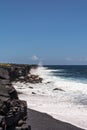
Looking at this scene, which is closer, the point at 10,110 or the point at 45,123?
the point at 10,110

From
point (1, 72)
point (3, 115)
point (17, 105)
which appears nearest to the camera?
point (3, 115)

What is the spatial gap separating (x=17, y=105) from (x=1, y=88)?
1.12m

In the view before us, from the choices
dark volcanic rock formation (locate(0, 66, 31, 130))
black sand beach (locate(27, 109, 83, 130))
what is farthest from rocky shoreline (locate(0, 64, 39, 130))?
black sand beach (locate(27, 109, 83, 130))

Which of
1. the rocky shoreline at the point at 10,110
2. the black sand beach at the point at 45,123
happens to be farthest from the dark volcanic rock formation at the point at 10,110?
the black sand beach at the point at 45,123

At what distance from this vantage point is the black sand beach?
19.6 m

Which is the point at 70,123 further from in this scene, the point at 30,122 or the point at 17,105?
the point at 17,105

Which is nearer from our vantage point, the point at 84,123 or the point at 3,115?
the point at 3,115

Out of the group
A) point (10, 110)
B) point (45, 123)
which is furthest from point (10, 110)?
point (45, 123)

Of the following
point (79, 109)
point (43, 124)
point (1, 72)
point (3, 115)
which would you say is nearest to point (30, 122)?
point (43, 124)

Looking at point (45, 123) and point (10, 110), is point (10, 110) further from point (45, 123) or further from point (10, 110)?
point (45, 123)

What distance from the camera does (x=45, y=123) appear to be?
20.6m

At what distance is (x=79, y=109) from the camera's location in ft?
87.8

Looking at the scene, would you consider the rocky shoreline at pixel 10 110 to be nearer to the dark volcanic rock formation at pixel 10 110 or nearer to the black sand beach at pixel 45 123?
the dark volcanic rock formation at pixel 10 110

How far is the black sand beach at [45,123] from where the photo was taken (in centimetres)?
1959
